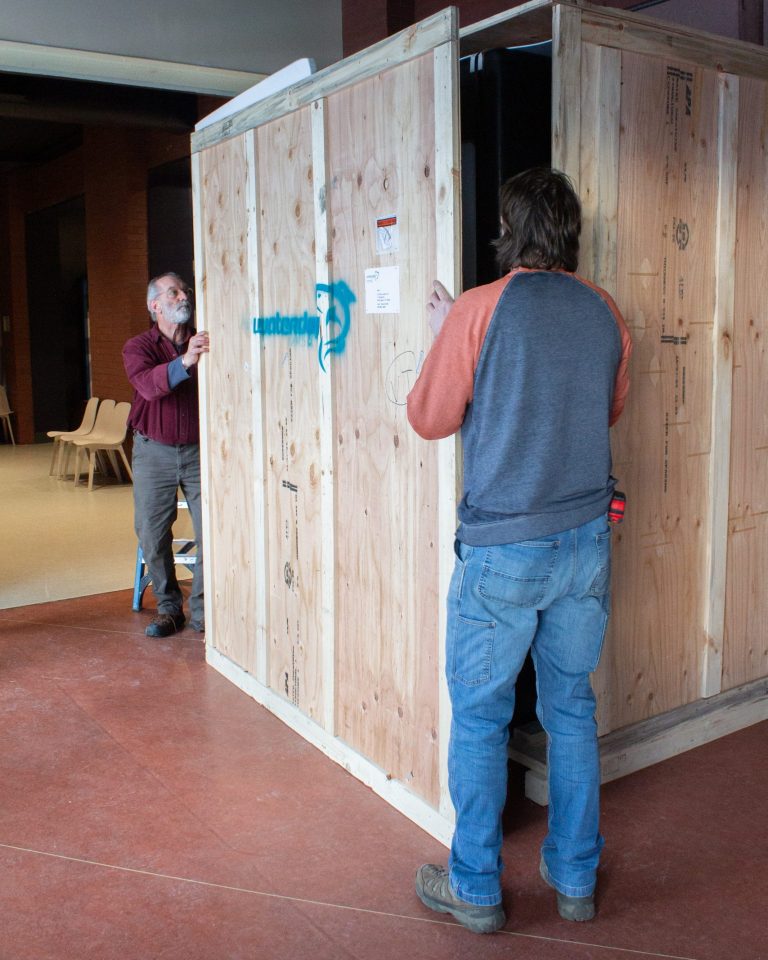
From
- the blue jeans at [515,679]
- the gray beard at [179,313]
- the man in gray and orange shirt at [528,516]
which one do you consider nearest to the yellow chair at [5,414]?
the gray beard at [179,313]

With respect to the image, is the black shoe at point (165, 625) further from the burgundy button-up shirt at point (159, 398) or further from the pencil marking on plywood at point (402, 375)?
the pencil marking on plywood at point (402, 375)

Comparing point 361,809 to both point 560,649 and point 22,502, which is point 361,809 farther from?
point 22,502

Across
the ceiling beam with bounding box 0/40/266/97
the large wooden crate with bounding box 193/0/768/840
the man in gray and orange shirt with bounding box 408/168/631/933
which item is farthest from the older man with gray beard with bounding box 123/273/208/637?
the man in gray and orange shirt with bounding box 408/168/631/933

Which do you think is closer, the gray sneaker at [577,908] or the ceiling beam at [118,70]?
the gray sneaker at [577,908]

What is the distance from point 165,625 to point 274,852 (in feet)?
6.88

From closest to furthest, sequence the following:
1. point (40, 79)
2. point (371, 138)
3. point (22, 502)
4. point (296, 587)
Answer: point (371, 138) < point (296, 587) < point (40, 79) < point (22, 502)

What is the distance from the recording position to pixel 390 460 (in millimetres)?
2900

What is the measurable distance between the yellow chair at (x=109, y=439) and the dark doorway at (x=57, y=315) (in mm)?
4167

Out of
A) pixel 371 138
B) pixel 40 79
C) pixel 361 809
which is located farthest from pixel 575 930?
pixel 40 79

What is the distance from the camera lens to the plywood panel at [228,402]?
3.74 meters

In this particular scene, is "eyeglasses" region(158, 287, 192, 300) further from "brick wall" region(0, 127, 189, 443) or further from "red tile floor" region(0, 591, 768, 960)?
"brick wall" region(0, 127, 189, 443)

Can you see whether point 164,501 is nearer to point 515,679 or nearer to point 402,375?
point 402,375

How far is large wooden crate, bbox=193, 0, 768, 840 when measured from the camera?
274cm

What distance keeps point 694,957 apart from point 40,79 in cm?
630
